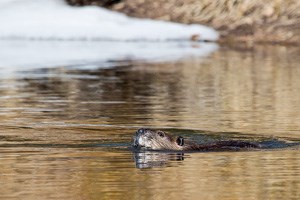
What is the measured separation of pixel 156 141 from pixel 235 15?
777 inches

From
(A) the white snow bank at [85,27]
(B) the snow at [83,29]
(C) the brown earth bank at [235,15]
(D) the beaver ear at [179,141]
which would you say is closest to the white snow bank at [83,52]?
(B) the snow at [83,29]

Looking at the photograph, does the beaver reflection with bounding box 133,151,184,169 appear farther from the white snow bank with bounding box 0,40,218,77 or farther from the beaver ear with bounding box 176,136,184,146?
the white snow bank with bounding box 0,40,218,77

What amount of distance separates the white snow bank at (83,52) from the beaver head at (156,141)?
1072 cm

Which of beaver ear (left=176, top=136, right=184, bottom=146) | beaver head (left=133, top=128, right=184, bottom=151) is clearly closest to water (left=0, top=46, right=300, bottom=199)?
beaver head (left=133, top=128, right=184, bottom=151)

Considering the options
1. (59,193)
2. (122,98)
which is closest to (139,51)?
(122,98)

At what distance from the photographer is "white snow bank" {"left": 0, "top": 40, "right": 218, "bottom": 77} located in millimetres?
27797

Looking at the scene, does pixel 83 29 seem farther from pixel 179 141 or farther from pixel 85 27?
pixel 179 141

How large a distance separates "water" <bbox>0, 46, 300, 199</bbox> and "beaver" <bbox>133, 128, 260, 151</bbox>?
0.64 feet

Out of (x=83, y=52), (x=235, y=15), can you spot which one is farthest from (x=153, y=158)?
(x=235, y=15)

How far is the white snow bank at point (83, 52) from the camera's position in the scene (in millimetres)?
27797

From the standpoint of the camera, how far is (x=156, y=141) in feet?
49.0

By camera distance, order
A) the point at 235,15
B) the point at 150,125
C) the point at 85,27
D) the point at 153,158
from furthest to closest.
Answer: the point at 85,27
the point at 235,15
the point at 150,125
the point at 153,158

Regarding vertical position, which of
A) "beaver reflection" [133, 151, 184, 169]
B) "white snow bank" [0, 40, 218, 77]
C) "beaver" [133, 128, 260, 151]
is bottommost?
"beaver reflection" [133, 151, 184, 169]

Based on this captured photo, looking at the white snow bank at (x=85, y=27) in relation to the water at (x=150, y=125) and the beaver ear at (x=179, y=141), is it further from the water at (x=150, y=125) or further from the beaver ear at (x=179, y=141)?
the beaver ear at (x=179, y=141)
